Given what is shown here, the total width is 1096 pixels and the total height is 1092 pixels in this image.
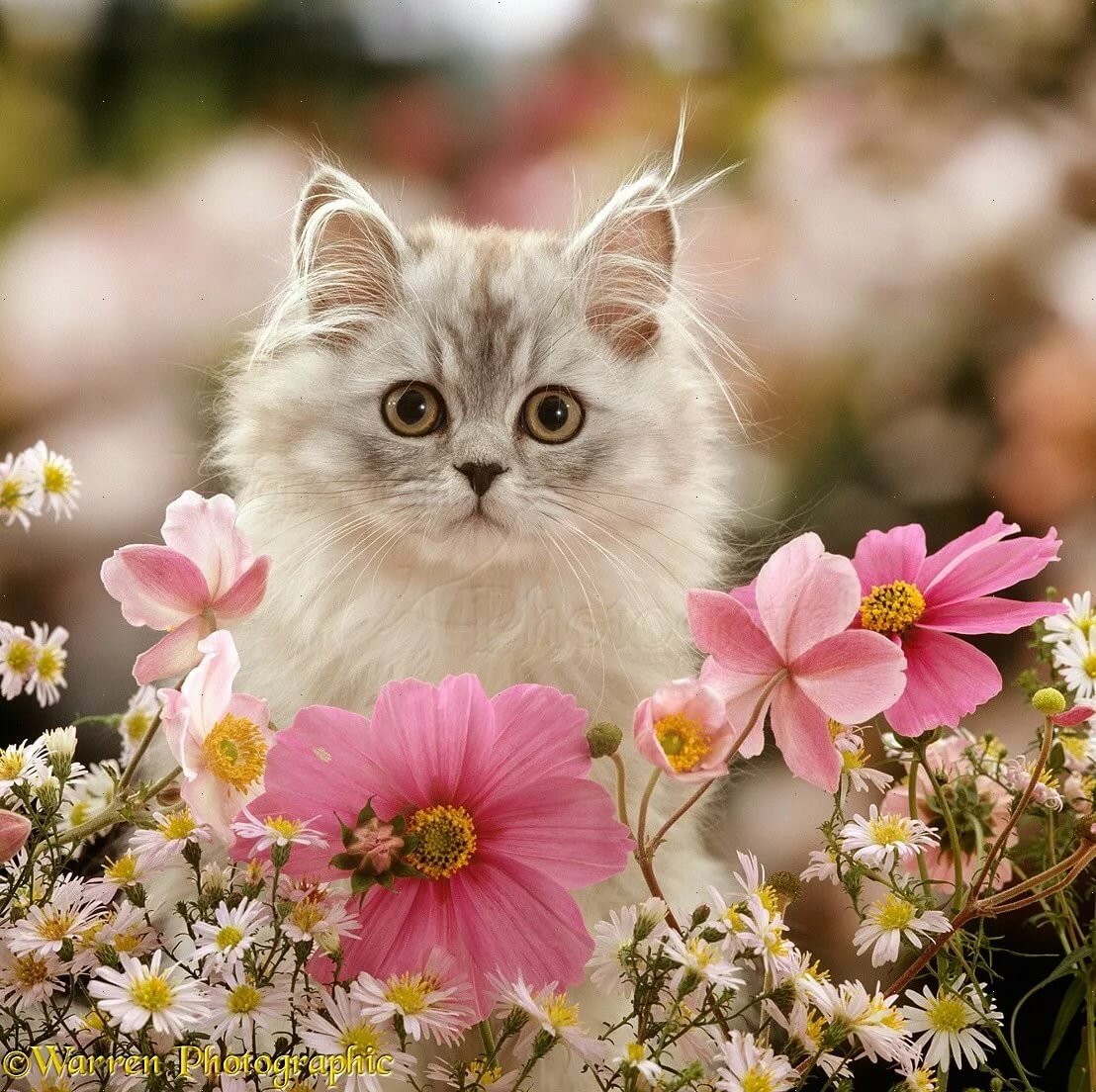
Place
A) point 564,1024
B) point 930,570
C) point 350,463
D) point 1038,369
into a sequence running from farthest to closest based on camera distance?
point 1038,369 → point 350,463 → point 930,570 → point 564,1024

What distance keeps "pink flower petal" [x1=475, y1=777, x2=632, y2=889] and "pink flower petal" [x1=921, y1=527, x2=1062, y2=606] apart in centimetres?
26

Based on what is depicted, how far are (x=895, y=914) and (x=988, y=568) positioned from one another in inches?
8.6

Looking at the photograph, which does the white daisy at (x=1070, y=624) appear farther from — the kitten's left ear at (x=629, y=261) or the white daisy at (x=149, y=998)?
the white daisy at (x=149, y=998)

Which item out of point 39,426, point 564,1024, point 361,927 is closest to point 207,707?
point 361,927

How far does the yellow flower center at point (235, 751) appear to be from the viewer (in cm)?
60

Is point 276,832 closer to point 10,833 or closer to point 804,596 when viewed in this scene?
point 10,833

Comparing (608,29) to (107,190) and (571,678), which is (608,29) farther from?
(571,678)

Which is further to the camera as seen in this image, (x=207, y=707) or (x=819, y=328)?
(x=819, y=328)

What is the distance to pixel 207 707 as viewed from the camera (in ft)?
1.97

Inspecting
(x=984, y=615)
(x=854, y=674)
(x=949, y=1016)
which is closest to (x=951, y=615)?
(x=984, y=615)

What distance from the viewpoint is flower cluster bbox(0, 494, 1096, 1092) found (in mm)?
558

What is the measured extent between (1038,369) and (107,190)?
1038 mm

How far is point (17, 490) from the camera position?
0.81 meters

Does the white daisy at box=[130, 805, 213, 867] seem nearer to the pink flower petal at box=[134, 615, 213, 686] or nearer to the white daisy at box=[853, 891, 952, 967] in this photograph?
the pink flower petal at box=[134, 615, 213, 686]
